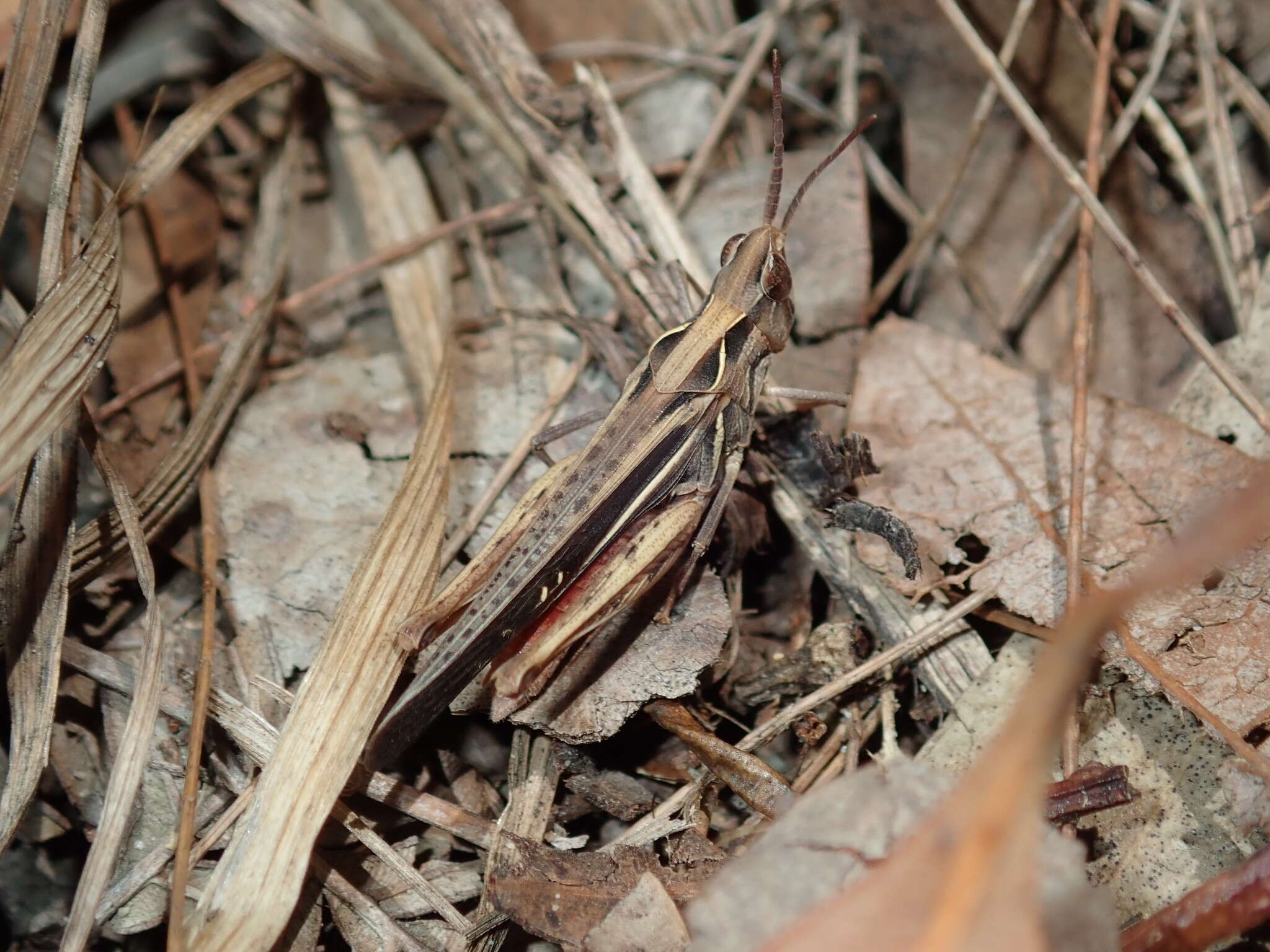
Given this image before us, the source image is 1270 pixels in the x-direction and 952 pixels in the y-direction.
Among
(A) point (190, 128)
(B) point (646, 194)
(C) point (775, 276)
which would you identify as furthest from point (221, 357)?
(C) point (775, 276)

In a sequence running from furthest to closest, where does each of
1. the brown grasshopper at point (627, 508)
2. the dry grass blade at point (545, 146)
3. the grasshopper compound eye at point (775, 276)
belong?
the dry grass blade at point (545, 146), the grasshopper compound eye at point (775, 276), the brown grasshopper at point (627, 508)

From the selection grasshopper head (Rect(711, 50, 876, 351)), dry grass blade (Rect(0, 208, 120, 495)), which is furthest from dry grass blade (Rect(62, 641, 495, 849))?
grasshopper head (Rect(711, 50, 876, 351))

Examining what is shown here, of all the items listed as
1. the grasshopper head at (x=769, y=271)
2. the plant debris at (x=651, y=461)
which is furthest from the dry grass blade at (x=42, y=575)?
the grasshopper head at (x=769, y=271)

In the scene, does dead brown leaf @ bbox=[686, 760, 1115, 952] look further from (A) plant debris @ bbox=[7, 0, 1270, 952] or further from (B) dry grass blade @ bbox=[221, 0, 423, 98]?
(B) dry grass blade @ bbox=[221, 0, 423, 98]

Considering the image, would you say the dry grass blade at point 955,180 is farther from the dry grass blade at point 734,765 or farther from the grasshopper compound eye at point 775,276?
the dry grass blade at point 734,765

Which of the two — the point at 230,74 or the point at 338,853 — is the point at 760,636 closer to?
the point at 338,853

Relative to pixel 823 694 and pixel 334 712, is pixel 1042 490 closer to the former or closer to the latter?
pixel 823 694
